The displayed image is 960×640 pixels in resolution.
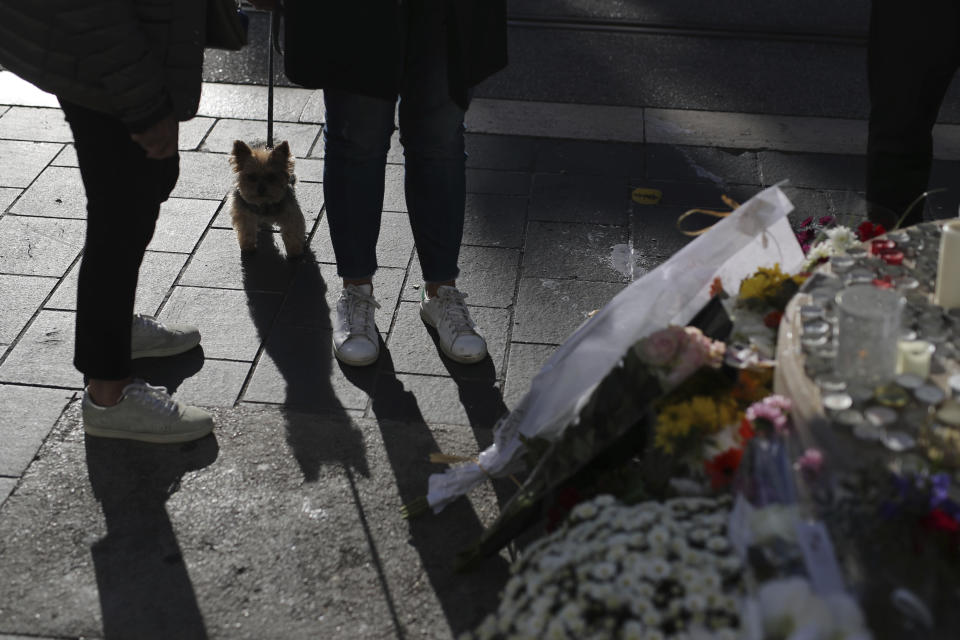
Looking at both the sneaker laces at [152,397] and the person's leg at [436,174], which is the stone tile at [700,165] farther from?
the sneaker laces at [152,397]

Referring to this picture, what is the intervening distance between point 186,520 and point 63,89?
1095mm

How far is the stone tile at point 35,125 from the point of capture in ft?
15.0

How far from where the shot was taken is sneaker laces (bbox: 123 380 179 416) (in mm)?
2766

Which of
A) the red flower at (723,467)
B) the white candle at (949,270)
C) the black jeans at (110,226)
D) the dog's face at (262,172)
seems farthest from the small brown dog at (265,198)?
the white candle at (949,270)

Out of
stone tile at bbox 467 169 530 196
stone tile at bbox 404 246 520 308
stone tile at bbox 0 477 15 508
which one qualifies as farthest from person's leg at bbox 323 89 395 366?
stone tile at bbox 467 169 530 196

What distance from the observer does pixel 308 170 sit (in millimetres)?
4336

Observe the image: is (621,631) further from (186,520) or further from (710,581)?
(186,520)

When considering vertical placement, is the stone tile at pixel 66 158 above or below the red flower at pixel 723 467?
below

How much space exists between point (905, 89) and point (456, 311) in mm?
1609

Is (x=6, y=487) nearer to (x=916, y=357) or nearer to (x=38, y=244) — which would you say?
(x=38, y=244)

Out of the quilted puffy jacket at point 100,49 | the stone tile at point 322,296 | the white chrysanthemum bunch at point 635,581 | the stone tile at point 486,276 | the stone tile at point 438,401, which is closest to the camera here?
the white chrysanthemum bunch at point 635,581

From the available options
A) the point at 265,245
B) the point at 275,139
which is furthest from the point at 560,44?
the point at 265,245

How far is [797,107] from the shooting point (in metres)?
5.08

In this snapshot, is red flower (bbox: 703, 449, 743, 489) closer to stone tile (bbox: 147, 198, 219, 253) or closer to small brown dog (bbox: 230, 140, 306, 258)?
small brown dog (bbox: 230, 140, 306, 258)
